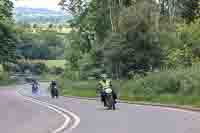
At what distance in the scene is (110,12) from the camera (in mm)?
60000

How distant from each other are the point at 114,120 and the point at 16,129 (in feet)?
11.5

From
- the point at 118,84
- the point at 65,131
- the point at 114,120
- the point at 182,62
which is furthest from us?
the point at 182,62

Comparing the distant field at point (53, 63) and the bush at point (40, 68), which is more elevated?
the distant field at point (53, 63)

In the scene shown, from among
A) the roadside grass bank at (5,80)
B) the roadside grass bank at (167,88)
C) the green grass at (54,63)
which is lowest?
the roadside grass bank at (5,80)

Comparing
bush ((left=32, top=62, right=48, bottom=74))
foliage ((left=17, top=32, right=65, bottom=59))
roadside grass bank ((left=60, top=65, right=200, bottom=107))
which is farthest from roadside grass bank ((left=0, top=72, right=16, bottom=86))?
roadside grass bank ((left=60, top=65, right=200, bottom=107))

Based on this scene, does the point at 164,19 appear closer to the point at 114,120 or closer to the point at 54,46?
the point at 114,120

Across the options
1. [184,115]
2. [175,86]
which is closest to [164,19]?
[175,86]

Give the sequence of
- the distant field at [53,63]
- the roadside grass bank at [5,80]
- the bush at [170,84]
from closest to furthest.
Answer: the bush at [170,84] → the roadside grass bank at [5,80] → the distant field at [53,63]

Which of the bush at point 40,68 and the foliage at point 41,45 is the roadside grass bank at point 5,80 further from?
the foliage at point 41,45

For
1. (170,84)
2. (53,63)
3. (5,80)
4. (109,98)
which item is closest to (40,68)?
(53,63)

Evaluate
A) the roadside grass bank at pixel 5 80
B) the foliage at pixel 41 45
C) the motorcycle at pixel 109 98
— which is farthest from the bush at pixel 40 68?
the motorcycle at pixel 109 98

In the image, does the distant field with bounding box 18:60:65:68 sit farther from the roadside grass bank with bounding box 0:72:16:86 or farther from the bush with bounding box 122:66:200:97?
the bush with bounding box 122:66:200:97

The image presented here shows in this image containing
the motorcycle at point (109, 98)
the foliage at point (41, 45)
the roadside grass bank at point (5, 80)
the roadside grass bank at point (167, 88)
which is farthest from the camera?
the foliage at point (41, 45)

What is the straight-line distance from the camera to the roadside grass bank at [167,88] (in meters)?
30.5
